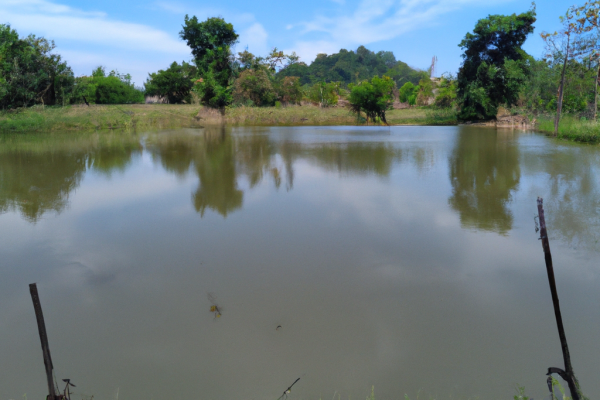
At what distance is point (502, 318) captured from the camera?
3.14 metres

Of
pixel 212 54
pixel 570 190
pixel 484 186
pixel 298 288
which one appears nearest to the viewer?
pixel 298 288

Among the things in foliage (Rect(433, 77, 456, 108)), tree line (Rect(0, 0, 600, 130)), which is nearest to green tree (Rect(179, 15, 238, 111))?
tree line (Rect(0, 0, 600, 130))

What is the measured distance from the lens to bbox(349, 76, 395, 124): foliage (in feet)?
97.0

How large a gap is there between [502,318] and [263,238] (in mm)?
2459

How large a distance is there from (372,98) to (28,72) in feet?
63.7

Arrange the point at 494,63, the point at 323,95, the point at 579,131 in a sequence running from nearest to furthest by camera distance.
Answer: the point at 579,131
the point at 494,63
the point at 323,95

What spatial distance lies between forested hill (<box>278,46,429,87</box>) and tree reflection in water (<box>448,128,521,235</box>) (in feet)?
189

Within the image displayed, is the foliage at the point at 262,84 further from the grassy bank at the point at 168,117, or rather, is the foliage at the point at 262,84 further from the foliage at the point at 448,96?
the foliage at the point at 448,96

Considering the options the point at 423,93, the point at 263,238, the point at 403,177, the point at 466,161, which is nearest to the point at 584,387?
the point at 263,238

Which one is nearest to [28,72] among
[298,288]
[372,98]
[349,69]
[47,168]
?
[47,168]

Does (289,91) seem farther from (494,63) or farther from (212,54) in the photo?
(494,63)

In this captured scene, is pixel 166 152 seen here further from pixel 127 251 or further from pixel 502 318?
pixel 502 318

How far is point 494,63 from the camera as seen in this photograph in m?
28.6

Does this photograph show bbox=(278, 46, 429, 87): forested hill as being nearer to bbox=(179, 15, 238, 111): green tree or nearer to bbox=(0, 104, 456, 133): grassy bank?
bbox=(179, 15, 238, 111): green tree
